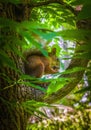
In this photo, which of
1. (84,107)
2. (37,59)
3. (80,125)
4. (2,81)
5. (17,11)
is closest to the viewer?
(2,81)

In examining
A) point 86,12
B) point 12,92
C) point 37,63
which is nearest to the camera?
point 86,12

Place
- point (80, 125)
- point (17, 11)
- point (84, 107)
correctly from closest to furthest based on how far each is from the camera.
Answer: point (17, 11), point (80, 125), point (84, 107)

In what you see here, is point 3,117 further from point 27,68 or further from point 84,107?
point 84,107

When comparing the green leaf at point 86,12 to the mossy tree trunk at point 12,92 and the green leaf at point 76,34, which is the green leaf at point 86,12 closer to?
the green leaf at point 76,34

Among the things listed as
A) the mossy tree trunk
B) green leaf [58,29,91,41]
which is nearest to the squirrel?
the mossy tree trunk

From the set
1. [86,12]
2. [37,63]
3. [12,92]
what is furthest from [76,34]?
[37,63]

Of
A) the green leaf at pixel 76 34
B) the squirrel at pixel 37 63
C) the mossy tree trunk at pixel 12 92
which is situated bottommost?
the squirrel at pixel 37 63

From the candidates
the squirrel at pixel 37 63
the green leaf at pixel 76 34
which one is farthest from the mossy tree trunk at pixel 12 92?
the green leaf at pixel 76 34

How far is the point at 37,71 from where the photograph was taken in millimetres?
1767

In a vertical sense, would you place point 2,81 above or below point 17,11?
below

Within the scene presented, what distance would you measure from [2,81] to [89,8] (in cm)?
69

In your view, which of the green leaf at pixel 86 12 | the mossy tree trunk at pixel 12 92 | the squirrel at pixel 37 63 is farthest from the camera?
the squirrel at pixel 37 63


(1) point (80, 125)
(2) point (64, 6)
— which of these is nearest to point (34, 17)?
(2) point (64, 6)

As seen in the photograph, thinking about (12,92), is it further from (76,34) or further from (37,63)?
(76,34)
